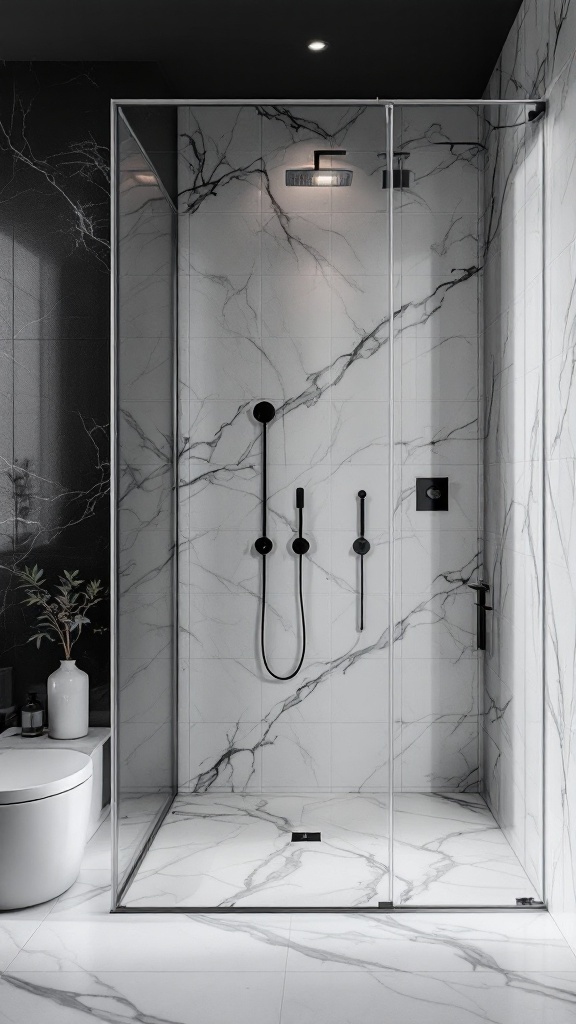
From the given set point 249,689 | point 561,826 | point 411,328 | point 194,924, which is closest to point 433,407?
point 411,328

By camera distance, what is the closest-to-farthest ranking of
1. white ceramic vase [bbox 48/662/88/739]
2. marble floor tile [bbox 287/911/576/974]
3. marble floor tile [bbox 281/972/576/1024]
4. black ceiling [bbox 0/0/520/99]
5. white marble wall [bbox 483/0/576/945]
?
marble floor tile [bbox 281/972/576/1024]
marble floor tile [bbox 287/911/576/974]
white marble wall [bbox 483/0/576/945]
black ceiling [bbox 0/0/520/99]
white ceramic vase [bbox 48/662/88/739]

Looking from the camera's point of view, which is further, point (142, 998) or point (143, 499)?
point (143, 499)

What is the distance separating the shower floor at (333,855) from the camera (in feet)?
7.89

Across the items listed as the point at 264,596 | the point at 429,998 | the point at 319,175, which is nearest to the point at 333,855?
the point at 429,998

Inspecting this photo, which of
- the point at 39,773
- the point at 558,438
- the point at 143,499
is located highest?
the point at 558,438

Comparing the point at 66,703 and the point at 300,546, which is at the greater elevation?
the point at 300,546

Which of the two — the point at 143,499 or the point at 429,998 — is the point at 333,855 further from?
the point at 143,499

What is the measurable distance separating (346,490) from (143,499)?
2.03 ft

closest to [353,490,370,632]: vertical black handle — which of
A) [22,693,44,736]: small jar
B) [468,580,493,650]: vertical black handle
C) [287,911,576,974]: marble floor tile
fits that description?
[468,580,493,650]: vertical black handle

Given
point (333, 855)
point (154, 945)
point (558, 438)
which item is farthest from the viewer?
point (333, 855)

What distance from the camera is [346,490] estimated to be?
2416 millimetres

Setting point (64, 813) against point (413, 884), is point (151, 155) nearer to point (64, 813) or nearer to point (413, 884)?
point (64, 813)

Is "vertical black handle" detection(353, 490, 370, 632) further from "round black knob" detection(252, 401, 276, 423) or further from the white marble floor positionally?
the white marble floor

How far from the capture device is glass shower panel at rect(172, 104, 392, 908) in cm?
238
